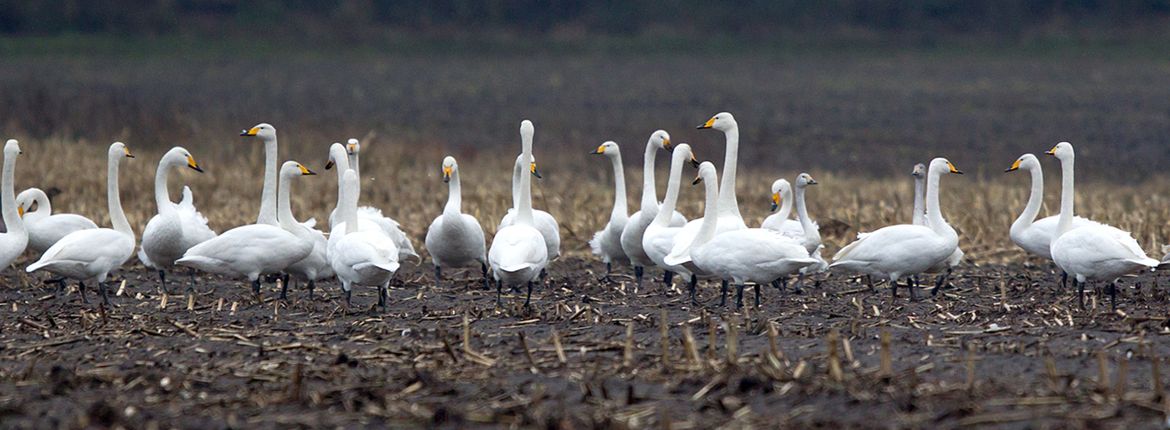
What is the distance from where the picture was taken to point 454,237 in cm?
1236

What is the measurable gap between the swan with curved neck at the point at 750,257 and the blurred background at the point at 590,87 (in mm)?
4275

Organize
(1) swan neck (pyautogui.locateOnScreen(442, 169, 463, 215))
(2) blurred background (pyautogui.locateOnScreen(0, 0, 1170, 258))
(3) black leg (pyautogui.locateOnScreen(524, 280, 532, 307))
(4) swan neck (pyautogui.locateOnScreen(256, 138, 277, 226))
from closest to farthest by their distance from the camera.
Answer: (3) black leg (pyautogui.locateOnScreen(524, 280, 532, 307)) → (4) swan neck (pyautogui.locateOnScreen(256, 138, 277, 226)) → (1) swan neck (pyautogui.locateOnScreen(442, 169, 463, 215)) → (2) blurred background (pyautogui.locateOnScreen(0, 0, 1170, 258))

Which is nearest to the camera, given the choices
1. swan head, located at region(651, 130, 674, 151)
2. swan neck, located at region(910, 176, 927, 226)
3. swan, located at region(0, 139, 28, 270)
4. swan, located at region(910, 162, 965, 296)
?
swan, located at region(0, 139, 28, 270)

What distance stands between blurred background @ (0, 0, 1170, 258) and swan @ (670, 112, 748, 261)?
2.47 meters

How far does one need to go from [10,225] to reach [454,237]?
3411 mm

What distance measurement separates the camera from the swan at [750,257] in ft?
34.7

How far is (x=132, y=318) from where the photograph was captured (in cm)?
1017

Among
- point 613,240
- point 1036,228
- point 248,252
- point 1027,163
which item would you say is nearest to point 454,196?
point 613,240

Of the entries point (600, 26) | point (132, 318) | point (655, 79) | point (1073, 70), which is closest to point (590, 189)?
point (132, 318)

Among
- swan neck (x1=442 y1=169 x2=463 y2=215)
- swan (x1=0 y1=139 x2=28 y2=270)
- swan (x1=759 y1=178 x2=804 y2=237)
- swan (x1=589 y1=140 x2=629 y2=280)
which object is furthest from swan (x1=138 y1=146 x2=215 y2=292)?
swan (x1=759 y1=178 x2=804 y2=237)

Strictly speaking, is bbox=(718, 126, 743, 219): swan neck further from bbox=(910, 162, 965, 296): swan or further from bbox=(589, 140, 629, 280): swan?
bbox=(910, 162, 965, 296): swan

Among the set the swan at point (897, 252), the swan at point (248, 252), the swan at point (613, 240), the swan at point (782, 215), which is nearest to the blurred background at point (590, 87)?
the swan at point (613, 240)

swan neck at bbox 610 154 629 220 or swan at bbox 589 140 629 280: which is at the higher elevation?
swan neck at bbox 610 154 629 220

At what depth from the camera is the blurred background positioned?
21.6 m
